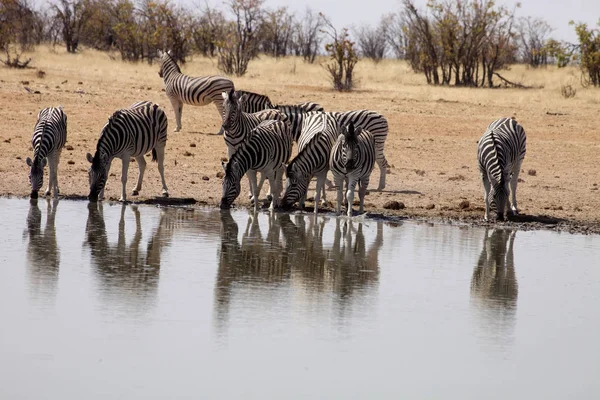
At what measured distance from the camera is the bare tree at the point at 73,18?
142 feet

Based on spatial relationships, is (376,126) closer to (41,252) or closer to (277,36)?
(41,252)

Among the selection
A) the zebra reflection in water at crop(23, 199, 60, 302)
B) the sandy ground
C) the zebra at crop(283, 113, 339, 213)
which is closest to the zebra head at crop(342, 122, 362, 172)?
the zebra at crop(283, 113, 339, 213)

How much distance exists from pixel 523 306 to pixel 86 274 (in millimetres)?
3451

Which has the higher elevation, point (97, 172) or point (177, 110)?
point (177, 110)

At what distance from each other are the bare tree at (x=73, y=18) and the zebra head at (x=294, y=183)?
32.1m

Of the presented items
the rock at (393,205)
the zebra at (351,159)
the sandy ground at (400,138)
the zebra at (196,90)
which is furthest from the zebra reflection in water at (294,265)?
the zebra at (196,90)

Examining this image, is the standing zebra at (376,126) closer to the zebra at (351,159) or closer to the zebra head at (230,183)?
the zebra at (351,159)

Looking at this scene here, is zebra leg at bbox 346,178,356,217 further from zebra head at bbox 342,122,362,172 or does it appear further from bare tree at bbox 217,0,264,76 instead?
bare tree at bbox 217,0,264,76

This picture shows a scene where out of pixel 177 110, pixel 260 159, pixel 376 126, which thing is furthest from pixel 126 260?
pixel 177 110

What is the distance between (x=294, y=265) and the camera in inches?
349

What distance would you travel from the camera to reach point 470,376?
19.2 feet

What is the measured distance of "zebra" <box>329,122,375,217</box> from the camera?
11445mm

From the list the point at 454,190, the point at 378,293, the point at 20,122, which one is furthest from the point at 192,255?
the point at 20,122

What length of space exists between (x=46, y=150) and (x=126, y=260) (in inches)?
164
